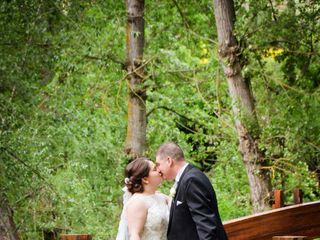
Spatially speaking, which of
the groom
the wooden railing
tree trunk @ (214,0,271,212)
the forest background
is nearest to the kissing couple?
the groom

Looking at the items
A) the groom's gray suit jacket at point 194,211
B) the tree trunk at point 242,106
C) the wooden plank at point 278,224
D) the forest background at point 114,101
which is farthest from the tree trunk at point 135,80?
the groom's gray suit jacket at point 194,211

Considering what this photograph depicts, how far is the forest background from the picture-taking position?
1244cm

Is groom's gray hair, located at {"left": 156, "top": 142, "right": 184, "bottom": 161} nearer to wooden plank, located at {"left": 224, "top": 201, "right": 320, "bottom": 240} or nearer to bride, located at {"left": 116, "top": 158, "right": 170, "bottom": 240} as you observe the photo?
bride, located at {"left": 116, "top": 158, "right": 170, "bottom": 240}

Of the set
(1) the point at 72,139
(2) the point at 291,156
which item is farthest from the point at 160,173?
(1) the point at 72,139

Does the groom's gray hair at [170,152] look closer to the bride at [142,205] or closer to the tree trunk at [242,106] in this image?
the bride at [142,205]

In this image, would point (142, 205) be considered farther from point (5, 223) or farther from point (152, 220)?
point (5, 223)

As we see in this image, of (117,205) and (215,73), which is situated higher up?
(215,73)

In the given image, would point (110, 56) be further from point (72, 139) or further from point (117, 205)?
point (117, 205)

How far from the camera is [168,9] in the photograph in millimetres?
17109

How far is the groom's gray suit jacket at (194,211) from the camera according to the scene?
19.9ft

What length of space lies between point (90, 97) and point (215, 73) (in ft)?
11.0

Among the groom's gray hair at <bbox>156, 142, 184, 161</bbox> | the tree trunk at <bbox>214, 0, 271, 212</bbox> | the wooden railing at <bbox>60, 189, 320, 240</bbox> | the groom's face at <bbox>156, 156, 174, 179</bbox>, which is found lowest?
the wooden railing at <bbox>60, 189, 320, 240</bbox>

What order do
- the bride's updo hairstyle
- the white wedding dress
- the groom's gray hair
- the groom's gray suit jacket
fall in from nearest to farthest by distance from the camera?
the groom's gray suit jacket, the groom's gray hair, the bride's updo hairstyle, the white wedding dress

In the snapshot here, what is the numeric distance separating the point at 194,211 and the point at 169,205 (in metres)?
1.01
